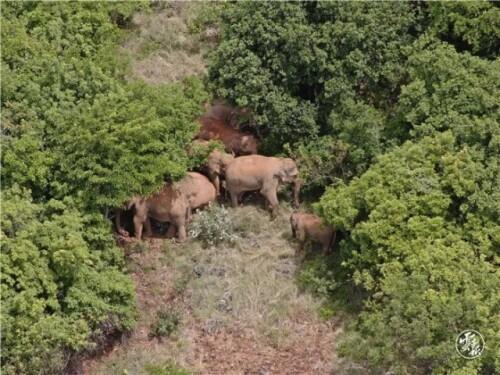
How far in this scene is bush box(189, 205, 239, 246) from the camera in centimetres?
2012

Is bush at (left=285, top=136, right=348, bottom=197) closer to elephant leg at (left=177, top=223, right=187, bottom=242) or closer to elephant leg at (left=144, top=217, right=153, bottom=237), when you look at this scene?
elephant leg at (left=177, top=223, right=187, bottom=242)

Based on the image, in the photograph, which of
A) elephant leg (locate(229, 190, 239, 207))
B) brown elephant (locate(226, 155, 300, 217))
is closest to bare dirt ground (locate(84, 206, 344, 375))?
elephant leg (locate(229, 190, 239, 207))

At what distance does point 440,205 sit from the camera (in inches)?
722

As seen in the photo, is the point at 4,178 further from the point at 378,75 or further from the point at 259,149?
the point at 378,75

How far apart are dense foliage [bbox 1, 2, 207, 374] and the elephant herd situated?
1.92 ft

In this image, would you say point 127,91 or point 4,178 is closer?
point 4,178

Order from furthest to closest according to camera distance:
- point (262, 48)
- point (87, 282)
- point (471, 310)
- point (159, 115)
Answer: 1. point (262, 48)
2. point (159, 115)
3. point (87, 282)
4. point (471, 310)

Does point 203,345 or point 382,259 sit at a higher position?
point 382,259

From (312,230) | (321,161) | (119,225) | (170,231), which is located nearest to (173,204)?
(170,231)

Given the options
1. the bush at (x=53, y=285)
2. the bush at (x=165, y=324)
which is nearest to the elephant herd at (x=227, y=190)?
the bush at (x=53, y=285)

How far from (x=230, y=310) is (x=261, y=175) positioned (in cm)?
304

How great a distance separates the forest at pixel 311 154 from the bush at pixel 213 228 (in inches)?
39.8

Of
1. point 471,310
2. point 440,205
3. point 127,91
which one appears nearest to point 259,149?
point 127,91

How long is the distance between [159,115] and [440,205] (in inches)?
220
